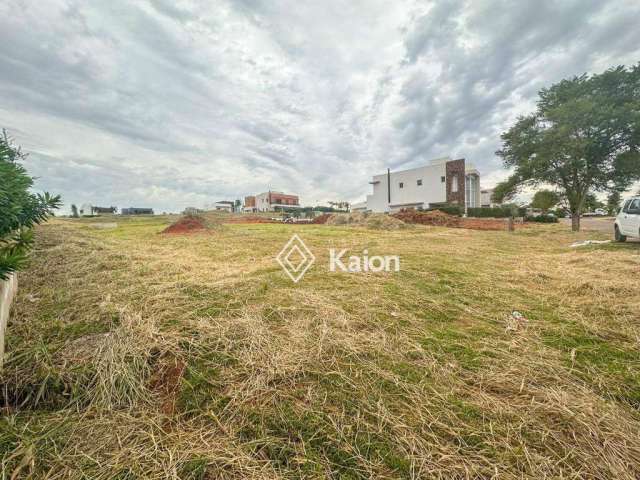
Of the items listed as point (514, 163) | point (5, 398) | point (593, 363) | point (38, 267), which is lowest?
point (593, 363)

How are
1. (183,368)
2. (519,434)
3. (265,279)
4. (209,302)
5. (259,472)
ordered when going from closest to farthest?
(259,472), (519,434), (183,368), (209,302), (265,279)

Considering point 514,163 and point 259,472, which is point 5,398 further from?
point 514,163

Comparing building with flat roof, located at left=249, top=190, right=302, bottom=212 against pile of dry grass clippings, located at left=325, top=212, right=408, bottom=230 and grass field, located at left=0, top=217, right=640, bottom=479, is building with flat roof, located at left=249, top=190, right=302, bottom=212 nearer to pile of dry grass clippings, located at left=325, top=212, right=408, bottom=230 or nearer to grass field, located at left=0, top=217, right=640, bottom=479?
pile of dry grass clippings, located at left=325, top=212, right=408, bottom=230

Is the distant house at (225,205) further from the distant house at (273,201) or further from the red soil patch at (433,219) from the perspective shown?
the red soil patch at (433,219)

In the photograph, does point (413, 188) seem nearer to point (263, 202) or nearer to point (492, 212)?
point (492, 212)

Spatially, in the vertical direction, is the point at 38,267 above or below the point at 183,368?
above

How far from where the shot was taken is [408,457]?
1.05 m

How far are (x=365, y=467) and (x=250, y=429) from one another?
57 centimetres

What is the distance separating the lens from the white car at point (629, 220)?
6504 mm

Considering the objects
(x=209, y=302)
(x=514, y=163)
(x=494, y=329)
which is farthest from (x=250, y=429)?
(x=514, y=163)

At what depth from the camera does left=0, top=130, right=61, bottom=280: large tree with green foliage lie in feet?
4.20

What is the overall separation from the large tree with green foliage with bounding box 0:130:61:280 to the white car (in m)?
11.5

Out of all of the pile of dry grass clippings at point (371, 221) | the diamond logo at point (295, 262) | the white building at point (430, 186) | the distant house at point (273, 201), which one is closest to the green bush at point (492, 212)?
the white building at point (430, 186)

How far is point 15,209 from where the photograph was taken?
5.27ft
